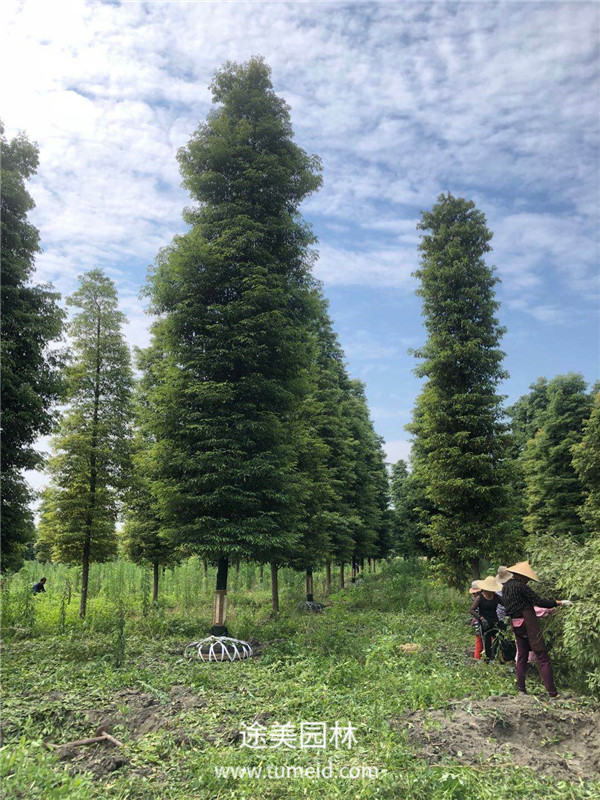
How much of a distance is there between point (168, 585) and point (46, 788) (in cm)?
2579

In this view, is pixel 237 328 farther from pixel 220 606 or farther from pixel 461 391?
pixel 461 391

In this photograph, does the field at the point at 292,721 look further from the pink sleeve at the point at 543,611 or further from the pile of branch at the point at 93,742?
the pink sleeve at the point at 543,611

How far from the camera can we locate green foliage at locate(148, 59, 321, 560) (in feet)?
38.3

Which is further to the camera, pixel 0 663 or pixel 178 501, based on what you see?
pixel 178 501

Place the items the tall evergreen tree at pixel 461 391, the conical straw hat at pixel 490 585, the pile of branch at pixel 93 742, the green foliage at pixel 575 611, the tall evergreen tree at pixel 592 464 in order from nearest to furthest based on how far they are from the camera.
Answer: the pile of branch at pixel 93 742, the green foliage at pixel 575 611, the conical straw hat at pixel 490 585, the tall evergreen tree at pixel 461 391, the tall evergreen tree at pixel 592 464

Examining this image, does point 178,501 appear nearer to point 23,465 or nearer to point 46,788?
point 23,465

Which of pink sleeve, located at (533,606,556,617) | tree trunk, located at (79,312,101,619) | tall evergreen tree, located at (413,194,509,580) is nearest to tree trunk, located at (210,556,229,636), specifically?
pink sleeve, located at (533,606,556,617)

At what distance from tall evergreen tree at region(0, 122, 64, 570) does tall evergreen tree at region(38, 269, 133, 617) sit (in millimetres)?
4147

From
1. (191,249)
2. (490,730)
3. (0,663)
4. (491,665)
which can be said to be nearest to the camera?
(490,730)

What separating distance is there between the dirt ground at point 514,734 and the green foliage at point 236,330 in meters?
5.68

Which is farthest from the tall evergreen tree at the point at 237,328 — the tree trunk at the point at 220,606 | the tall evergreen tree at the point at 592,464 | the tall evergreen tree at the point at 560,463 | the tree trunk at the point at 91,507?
the tall evergreen tree at the point at 560,463

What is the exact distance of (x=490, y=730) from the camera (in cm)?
605

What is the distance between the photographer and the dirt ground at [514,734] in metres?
5.38

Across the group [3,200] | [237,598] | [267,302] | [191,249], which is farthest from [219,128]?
[237,598]
